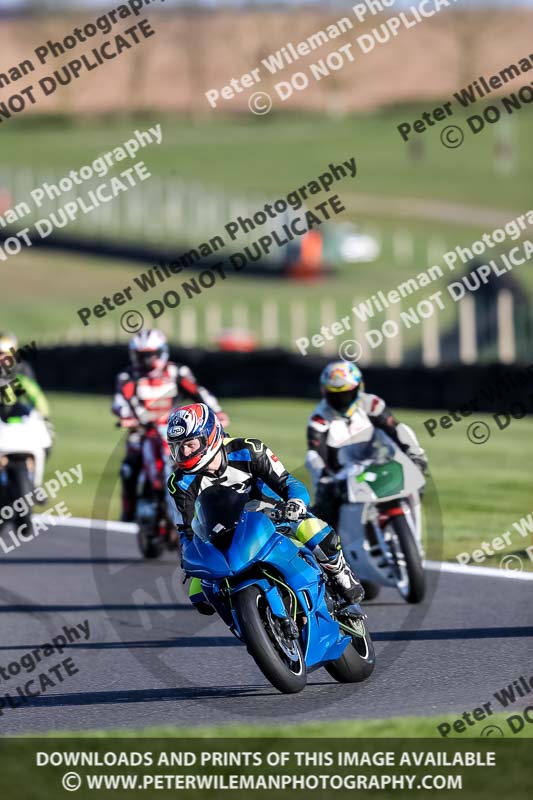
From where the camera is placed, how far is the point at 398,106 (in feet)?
332

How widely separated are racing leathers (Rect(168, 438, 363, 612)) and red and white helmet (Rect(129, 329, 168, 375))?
217 inches

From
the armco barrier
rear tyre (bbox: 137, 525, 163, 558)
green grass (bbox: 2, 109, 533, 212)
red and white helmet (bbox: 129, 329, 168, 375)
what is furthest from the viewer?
green grass (bbox: 2, 109, 533, 212)

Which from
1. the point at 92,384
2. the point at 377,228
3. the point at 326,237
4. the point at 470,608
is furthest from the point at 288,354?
the point at 377,228

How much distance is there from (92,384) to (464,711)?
2282cm

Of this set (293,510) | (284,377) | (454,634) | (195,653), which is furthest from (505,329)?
(293,510)

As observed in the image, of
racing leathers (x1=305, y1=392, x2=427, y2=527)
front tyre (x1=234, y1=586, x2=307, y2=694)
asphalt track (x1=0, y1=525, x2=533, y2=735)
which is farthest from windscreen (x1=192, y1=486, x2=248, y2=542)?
racing leathers (x1=305, y1=392, x2=427, y2=527)

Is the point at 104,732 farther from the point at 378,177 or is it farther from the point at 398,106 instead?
the point at 398,106

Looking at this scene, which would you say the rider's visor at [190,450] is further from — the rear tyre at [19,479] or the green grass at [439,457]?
the rear tyre at [19,479]
